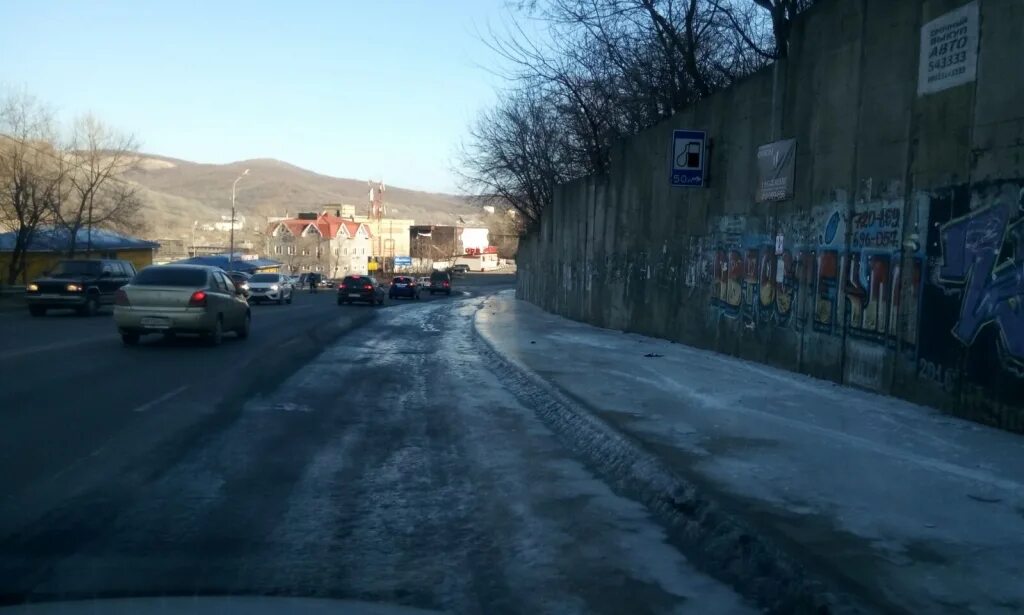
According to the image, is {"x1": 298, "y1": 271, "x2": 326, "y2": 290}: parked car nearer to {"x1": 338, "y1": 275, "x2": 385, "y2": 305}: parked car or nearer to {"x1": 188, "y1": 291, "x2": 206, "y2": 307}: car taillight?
{"x1": 338, "y1": 275, "x2": 385, "y2": 305}: parked car

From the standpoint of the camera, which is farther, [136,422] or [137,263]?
[137,263]

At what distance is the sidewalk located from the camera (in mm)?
5660

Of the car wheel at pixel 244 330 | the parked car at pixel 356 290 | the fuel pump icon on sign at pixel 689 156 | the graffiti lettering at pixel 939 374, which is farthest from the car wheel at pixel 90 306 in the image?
the graffiti lettering at pixel 939 374

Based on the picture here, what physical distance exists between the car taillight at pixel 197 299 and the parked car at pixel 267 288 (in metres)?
27.0

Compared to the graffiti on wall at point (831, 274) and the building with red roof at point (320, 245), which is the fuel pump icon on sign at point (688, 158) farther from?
the building with red roof at point (320, 245)

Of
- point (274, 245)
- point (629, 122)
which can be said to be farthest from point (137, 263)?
point (274, 245)

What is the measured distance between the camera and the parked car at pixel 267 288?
150 feet

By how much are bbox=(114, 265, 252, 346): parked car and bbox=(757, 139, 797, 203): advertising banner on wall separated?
1073cm

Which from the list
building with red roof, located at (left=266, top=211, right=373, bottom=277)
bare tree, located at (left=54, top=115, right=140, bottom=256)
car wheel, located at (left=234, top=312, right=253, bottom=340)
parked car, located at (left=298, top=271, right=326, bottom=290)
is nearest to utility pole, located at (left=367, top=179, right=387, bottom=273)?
building with red roof, located at (left=266, top=211, right=373, bottom=277)

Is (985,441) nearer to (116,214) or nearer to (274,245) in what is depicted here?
(116,214)

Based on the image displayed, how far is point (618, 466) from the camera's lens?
29.4 feet

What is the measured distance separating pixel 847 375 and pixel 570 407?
380 cm

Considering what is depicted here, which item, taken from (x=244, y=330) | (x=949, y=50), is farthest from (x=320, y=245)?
(x=949, y=50)

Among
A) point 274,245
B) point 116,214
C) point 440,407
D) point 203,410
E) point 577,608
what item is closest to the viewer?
point 577,608
